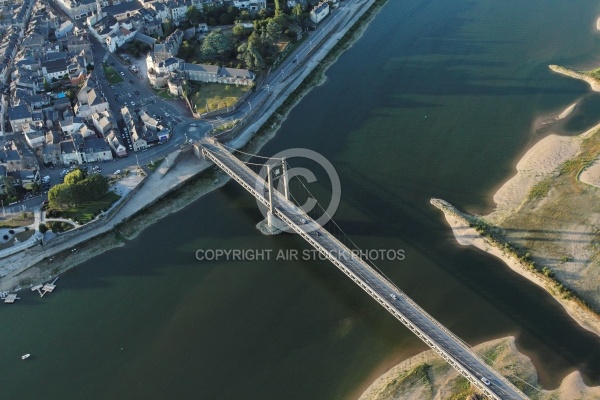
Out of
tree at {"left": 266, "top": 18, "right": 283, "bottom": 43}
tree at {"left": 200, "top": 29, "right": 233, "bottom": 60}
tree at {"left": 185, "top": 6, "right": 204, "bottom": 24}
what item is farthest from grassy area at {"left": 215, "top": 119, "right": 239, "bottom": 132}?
tree at {"left": 185, "top": 6, "right": 204, "bottom": 24}

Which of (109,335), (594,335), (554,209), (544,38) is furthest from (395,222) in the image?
(544,38)

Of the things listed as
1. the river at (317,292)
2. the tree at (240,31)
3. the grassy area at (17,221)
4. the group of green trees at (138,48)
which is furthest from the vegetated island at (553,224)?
the group of green trees at (138,48)

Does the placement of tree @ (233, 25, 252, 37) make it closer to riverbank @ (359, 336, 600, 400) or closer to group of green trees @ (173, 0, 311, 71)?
group of green trees @ (173, 0, 311, 71)

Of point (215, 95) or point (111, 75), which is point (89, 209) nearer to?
point (215, 95)

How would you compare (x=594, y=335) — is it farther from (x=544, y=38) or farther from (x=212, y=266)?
(x=544, y=38)

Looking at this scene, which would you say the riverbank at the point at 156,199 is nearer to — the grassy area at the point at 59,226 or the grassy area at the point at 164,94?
the grassy area at the point at 59,226

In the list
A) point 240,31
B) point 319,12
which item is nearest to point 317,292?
point 240,31
